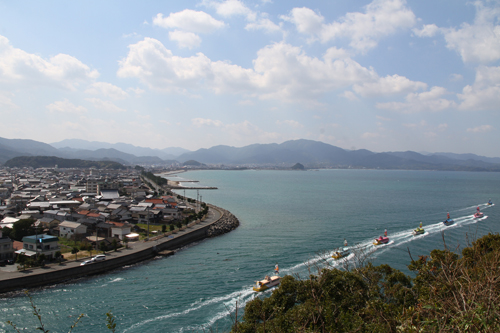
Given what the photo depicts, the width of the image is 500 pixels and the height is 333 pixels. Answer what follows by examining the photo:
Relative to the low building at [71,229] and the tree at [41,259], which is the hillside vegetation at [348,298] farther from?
the low building at [71,229]

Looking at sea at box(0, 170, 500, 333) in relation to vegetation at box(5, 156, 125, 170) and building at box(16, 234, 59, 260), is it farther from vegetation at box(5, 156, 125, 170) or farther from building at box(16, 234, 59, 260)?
vegetation at box(5, 156, 125, 170)

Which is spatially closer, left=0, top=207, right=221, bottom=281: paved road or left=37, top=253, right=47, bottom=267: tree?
left=0, top=207, right=221, bottom=281: paved road

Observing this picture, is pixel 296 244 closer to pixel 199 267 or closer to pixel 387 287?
pixel 199 267

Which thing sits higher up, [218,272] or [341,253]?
[341,253]

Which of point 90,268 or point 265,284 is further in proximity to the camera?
point 90,268

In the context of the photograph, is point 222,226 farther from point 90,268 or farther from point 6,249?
point 6,249

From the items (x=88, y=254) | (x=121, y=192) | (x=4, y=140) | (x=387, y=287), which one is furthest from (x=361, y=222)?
(x=4, y=140)

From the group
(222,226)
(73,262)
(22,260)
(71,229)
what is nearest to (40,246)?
(22,260)

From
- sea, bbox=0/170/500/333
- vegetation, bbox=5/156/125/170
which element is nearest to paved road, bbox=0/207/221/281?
sea, bbox=0/170/500/333

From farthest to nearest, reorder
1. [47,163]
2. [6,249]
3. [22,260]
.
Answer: [47,163]
[6,249]
[22,260]

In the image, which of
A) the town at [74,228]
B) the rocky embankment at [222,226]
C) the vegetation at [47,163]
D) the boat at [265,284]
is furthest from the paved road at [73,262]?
the vegetation at [47,163]

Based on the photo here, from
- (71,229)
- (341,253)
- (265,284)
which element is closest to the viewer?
(265,284)
